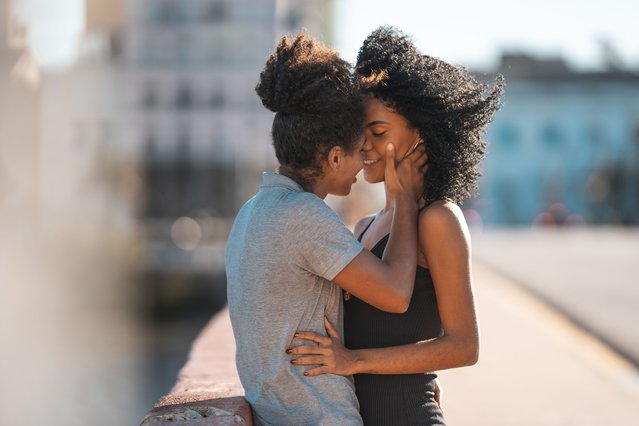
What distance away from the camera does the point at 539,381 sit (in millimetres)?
7980

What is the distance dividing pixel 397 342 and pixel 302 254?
55cm

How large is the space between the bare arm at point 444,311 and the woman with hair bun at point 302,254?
0.08m

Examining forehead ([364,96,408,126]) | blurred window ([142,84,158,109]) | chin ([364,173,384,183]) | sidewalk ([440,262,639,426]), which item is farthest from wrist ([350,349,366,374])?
blurred window ([142,84,158,109])

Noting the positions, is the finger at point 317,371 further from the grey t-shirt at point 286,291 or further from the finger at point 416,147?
the finger at point 416,147

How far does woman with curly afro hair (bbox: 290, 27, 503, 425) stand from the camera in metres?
3.42

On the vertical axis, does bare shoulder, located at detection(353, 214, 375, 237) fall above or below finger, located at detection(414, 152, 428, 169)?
below

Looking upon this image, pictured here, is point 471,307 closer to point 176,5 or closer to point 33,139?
point 33,139

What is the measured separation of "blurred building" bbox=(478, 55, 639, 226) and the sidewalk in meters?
51.5

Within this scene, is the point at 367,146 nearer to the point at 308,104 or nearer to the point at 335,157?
the point at 335,157

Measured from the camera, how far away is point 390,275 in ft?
10.6

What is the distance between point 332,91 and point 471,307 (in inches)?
31.9

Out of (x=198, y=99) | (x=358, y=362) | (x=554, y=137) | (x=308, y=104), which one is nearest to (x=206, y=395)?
(x=358, y=362)

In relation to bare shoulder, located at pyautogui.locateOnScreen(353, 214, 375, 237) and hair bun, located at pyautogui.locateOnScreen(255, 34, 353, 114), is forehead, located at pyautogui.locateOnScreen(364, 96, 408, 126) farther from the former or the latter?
bare shoulder, located at pyautogui.locateOnScreen(353, 214, 375, 237)

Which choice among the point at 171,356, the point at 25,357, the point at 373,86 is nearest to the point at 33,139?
the point at 25,357
